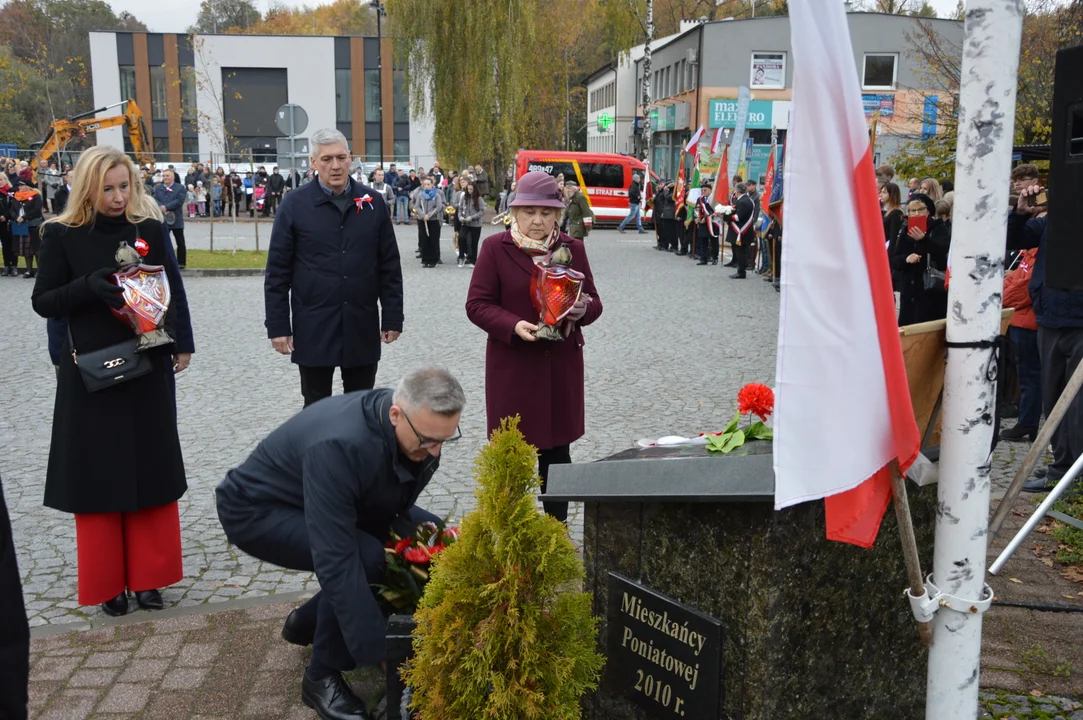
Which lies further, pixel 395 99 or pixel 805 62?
pixel 395 99

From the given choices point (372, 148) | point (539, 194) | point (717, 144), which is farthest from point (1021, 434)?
point (372, 148)

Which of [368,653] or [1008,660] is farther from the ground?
[368,653]

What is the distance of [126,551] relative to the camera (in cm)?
452

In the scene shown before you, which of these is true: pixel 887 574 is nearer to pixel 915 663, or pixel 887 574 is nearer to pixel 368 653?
pixel 915 663

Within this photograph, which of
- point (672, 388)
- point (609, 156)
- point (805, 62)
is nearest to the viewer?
point (805, 62)

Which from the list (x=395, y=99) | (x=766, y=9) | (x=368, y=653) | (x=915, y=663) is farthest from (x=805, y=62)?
(x=766, y=9)

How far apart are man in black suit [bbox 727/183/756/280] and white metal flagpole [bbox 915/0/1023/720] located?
16.8 meters

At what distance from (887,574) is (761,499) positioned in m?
0.67

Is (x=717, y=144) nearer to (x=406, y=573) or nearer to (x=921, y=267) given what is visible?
(x=921, y=267)

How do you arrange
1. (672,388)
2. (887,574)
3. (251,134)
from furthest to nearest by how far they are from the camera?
(251,134)
(672,388)
(887,574)

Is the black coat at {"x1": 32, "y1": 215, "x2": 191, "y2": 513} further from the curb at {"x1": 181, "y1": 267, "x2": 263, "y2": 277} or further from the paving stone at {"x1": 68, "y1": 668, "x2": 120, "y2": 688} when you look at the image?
the curb at {"x1": 181, "y1": 267, "x2": 263, "y2": 277}

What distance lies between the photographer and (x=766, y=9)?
2482 inches

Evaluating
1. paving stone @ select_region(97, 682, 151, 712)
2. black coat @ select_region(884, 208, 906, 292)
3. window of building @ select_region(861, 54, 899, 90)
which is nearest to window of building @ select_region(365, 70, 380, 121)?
window of building @ select_region(861, 54, 899, 90)

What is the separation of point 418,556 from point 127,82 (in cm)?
5773
